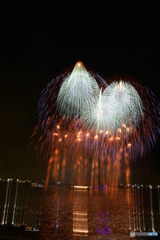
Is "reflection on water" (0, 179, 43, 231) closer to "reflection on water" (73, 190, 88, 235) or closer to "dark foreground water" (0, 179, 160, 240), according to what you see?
"dark foreground water" (0, 179, 160, 240)

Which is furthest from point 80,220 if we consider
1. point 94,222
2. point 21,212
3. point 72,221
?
point 21,212

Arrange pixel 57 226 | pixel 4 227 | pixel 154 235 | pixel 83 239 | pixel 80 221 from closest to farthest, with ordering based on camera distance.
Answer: pixel 83 239 → pixel 154 235 → pixel 4 227 → pixel 57 226 → pixel 80 221

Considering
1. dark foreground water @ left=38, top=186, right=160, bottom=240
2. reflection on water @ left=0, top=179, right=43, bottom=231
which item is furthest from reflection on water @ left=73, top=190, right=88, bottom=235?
reflection on water @ left=0, top=179, right=43, bottom=231

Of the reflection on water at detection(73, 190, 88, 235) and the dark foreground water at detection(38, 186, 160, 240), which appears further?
the reflection on water at detection(73, 190, 88, 235)

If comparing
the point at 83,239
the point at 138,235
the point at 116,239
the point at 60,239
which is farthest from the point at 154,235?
the point at 60,239

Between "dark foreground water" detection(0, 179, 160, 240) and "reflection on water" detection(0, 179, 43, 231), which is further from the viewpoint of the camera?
"reflection on water" detection(0, 179, 43, 231)

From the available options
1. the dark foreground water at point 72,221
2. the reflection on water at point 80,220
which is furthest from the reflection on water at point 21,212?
the reflection on water at point 80,220

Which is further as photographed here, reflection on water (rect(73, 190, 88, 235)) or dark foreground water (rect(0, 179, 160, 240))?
reflection on water (rect(73, 190, 88, 235))

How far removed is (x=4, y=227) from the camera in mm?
16453

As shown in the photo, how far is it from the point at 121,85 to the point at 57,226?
1228 cm

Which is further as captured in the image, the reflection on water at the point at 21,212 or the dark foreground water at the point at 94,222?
the reflection on water at the point at 21,212

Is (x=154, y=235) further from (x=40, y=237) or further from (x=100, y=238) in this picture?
(x=40, y=237)

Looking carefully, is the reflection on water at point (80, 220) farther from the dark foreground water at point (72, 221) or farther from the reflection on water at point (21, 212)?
the reflection on water at point (21, 212)

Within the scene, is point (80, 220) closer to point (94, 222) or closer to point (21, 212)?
point (94, 222)
